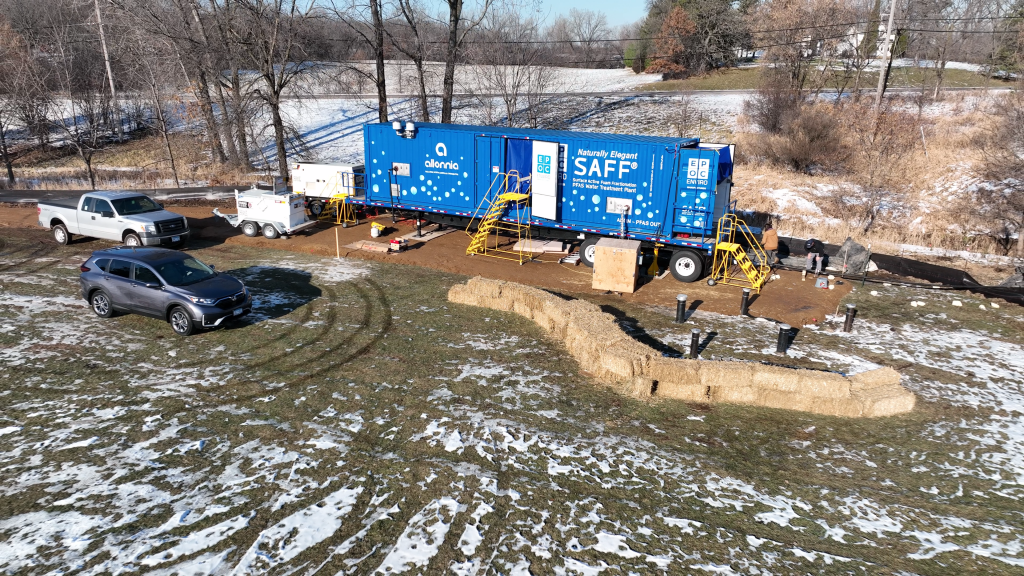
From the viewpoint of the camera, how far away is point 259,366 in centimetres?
1245

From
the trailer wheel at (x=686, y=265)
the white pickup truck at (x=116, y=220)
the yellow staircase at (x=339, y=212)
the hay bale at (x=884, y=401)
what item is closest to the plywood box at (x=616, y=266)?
the trailer wheel at (x=686, y=265)

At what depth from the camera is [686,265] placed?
755 inches

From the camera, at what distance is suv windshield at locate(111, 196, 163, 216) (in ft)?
68.1

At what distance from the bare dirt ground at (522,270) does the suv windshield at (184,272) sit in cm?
648

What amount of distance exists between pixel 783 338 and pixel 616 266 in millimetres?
5674

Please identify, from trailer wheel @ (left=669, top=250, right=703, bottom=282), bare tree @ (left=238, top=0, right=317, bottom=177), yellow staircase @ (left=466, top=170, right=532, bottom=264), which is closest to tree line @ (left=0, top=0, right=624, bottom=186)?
bare tree @ (left=238, top=0, right=317, bottom=177)

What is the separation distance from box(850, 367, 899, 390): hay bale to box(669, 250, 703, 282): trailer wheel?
7.54 meters

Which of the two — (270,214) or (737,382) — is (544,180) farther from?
(737,382)

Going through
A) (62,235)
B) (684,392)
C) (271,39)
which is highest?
(271,39)

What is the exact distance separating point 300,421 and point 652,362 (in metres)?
6.62

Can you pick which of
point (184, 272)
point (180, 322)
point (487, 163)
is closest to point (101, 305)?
point (184, 272)

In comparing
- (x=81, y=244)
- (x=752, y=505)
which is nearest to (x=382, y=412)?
(x=752, y=505)

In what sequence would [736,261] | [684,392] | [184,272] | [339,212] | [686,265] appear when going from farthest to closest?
[339,212] < [686,265] < [736,261] < [184,272] < [684,392]

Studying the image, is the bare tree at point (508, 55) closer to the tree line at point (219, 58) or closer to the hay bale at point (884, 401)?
the tree line at point (219, 58)
